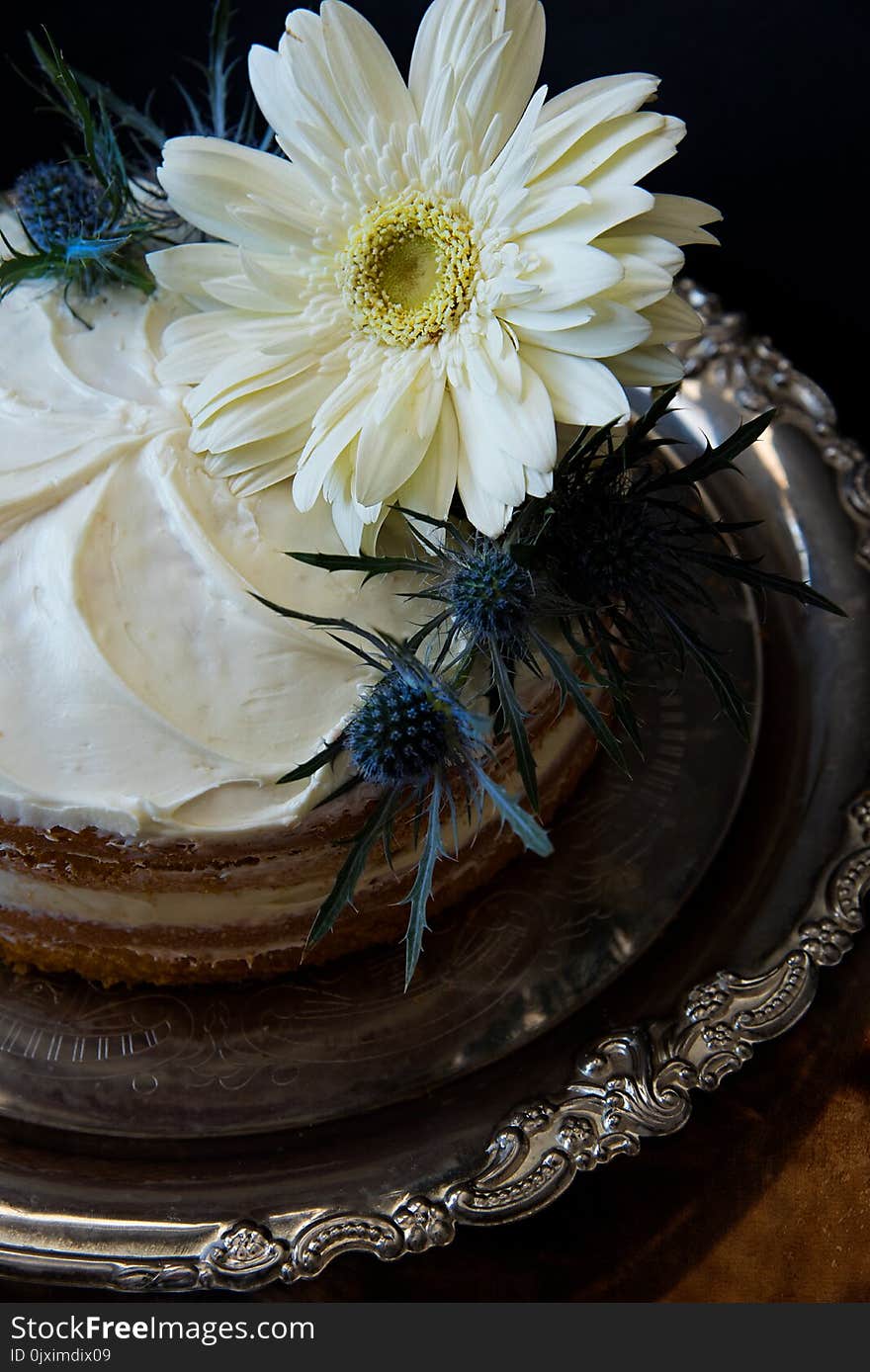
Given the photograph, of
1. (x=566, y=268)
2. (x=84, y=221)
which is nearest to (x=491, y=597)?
(x=566, y=268)

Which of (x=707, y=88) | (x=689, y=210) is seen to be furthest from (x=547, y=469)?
(x=707, y=88)

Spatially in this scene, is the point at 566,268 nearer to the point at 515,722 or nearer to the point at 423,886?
the point at 515,722

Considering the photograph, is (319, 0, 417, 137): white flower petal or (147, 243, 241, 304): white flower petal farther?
(147, 243, 241, 304): white flower petal

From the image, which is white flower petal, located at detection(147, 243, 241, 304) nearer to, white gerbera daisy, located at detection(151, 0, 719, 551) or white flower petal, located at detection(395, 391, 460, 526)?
white gerbera daisy, located at detection(151, 0, 719, 551)

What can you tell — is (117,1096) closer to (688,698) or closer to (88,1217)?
(88,1217)

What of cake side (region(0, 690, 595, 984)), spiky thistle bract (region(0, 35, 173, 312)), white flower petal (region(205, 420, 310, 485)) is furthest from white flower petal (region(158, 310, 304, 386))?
cake side (region(0, 690, 595, 984))

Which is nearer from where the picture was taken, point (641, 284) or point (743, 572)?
point (641, 284)
